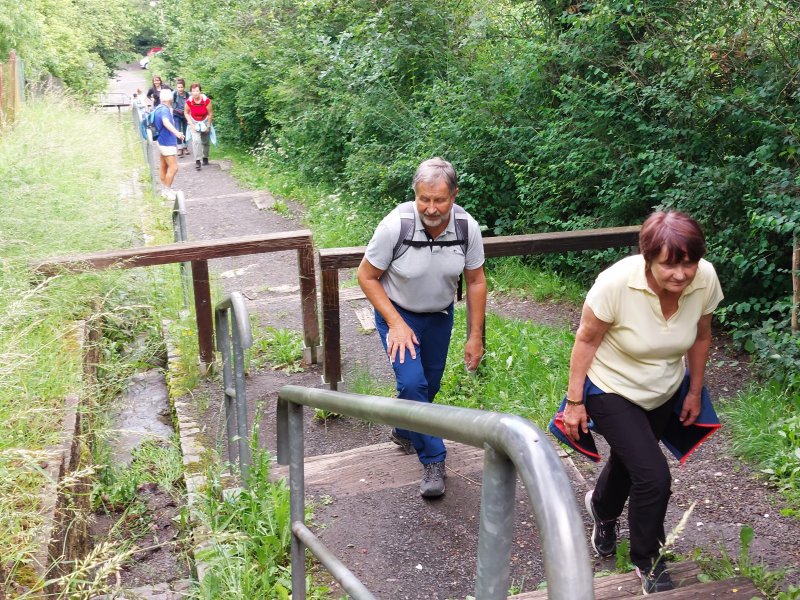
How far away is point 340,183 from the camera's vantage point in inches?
528

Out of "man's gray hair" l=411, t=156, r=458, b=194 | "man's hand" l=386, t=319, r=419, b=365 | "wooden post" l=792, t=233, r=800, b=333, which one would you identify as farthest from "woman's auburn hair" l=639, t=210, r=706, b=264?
"wooden post" l=792, t=233, r=800, b=333

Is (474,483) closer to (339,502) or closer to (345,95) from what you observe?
(339,502)

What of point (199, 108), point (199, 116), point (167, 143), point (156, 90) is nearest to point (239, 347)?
point (167, 143)

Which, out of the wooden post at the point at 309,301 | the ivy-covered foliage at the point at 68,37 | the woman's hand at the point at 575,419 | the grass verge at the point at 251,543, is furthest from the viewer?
the ivy-covered foliage at the point at 68,37

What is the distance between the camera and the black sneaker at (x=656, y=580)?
3.05 m

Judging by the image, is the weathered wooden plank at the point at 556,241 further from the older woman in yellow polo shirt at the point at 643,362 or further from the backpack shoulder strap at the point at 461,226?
the older woman in yellow polo shirt at the point at 643,362

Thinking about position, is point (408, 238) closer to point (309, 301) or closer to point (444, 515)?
point (444, 515)

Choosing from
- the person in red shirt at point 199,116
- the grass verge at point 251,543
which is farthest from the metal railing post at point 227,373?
the person in red shirt at point 199,116

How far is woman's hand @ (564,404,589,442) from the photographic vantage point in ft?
10.3

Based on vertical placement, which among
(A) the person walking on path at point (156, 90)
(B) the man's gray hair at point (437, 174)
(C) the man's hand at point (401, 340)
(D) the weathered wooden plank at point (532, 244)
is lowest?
(C) the man's hand at point (401, 340)

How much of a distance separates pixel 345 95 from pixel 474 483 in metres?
8.10

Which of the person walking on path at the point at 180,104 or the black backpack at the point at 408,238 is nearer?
the black backpack at the point at 408,238

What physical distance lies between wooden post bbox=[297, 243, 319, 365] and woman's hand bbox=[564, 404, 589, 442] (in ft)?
10.2

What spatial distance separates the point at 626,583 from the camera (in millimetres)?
3160
